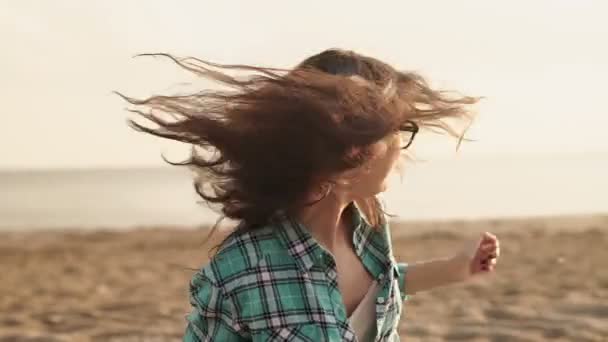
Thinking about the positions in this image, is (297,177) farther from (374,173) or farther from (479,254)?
(479,254)

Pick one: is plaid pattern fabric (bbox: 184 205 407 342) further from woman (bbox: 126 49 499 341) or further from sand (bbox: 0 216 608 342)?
sand (bbox: 0 216 608 342)

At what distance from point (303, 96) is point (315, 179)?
0.57 ft

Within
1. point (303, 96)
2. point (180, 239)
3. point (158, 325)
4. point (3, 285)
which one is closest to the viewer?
point (303, 96)

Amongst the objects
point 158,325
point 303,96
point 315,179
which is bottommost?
point 158,325

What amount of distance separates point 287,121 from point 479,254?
0.60 meters

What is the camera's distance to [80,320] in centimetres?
572

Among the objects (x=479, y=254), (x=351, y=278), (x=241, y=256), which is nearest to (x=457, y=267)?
(x=479, y=254)

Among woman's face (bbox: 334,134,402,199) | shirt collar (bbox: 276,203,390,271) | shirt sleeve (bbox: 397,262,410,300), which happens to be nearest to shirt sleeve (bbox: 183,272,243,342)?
shirt collar (bbox: 276,203,390,271)

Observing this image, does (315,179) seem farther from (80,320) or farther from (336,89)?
(80,320)

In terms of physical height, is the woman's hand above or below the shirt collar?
below

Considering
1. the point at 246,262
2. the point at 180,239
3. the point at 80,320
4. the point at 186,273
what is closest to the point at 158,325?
the point at 80,320

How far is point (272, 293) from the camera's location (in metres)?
1.99

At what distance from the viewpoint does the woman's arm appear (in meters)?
2.28

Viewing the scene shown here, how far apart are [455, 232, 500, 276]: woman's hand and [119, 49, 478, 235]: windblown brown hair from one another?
309mm
